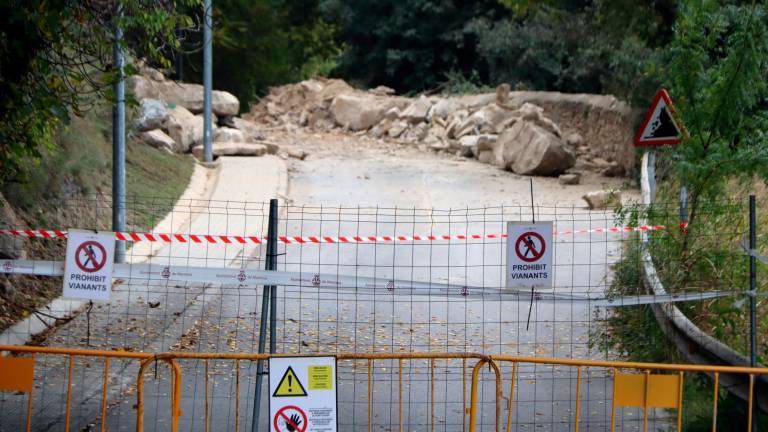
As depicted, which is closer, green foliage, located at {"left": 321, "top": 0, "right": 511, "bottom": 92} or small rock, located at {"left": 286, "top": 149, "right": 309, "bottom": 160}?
small rock, located at {"left": 286, "top": 149, "right": 309, "bottom": 160}

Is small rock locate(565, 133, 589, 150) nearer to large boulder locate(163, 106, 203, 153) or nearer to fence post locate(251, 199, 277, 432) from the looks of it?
large boulder locate(163, 106, 203, 153)

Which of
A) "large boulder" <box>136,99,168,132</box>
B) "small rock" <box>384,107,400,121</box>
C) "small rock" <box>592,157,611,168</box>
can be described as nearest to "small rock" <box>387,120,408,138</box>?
"small rock" <box>384,107,400,121</box>

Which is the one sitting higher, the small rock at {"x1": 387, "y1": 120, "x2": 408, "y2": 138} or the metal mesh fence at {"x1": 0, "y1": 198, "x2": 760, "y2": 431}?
the small rock at {"x1": 387, "y1": 120, "x2": 408, "y2": 138}

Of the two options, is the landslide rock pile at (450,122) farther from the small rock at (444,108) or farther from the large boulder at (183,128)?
the large boulder at (183,128)

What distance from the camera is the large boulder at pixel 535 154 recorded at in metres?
24.8

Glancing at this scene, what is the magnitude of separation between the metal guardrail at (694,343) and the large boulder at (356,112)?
23.8m

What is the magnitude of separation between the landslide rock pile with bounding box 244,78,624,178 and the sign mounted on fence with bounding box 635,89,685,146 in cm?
1298

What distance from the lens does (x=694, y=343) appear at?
25.9 ft

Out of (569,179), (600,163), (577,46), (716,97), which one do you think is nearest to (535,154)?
(569,179)

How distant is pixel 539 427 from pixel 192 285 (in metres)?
6.04

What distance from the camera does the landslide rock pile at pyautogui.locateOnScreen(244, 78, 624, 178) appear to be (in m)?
25.4

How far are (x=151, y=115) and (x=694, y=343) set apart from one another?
58.8 feet

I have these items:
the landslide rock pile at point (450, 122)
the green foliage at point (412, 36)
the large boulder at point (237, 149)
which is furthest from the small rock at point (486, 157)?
the green foliage at point (412, 36)

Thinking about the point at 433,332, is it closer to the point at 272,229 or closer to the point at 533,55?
the point at 272,229
